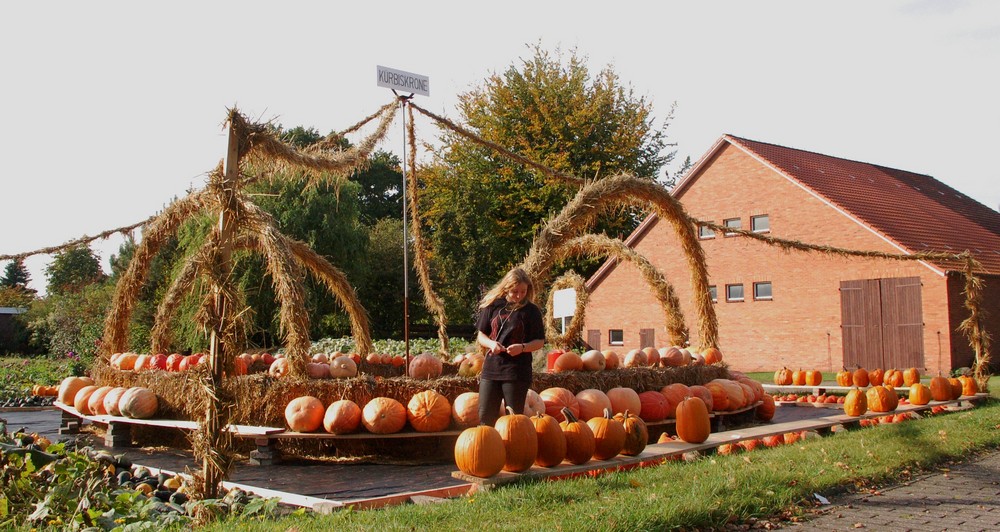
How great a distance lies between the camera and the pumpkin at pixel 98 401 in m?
9.59

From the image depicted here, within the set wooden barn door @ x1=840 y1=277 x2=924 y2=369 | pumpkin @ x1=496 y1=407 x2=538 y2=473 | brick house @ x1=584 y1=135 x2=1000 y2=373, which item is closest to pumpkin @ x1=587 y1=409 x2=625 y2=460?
pumpkin @ x1=496 y1=407 x2=538 y2=473

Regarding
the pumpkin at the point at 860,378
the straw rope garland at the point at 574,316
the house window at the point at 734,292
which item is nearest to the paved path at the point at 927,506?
the straw rope garland at the point at 574,316

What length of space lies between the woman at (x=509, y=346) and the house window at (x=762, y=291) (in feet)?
65.3

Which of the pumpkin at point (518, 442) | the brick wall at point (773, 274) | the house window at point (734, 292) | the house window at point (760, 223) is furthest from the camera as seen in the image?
the house window at point (734, 292)

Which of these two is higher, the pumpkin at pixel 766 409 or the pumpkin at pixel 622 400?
the pumpkin at pixel 622 400

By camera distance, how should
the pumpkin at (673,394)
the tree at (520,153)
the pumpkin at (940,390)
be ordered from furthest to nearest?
the tree at (520,153) → the pumpkin at (940,390) → the pumpkin at (673,394)

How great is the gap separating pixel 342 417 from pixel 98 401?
395cm

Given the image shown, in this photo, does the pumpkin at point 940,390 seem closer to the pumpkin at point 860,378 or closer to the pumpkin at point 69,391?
the pumpkin at point 860,378

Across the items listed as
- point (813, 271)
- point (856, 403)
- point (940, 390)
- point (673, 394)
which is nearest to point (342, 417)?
point (673, 394)

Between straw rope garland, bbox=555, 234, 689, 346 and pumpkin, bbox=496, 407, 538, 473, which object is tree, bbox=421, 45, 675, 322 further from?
pumpkin, bbox=496, 407, 538, 473

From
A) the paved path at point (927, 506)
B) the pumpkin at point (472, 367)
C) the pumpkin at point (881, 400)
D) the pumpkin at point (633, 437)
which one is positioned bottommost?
the paved path at point (927, 506)

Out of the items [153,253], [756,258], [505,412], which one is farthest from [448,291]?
[505,412]

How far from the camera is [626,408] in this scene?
8.86 m

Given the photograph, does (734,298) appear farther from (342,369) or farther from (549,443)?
(549,443)
